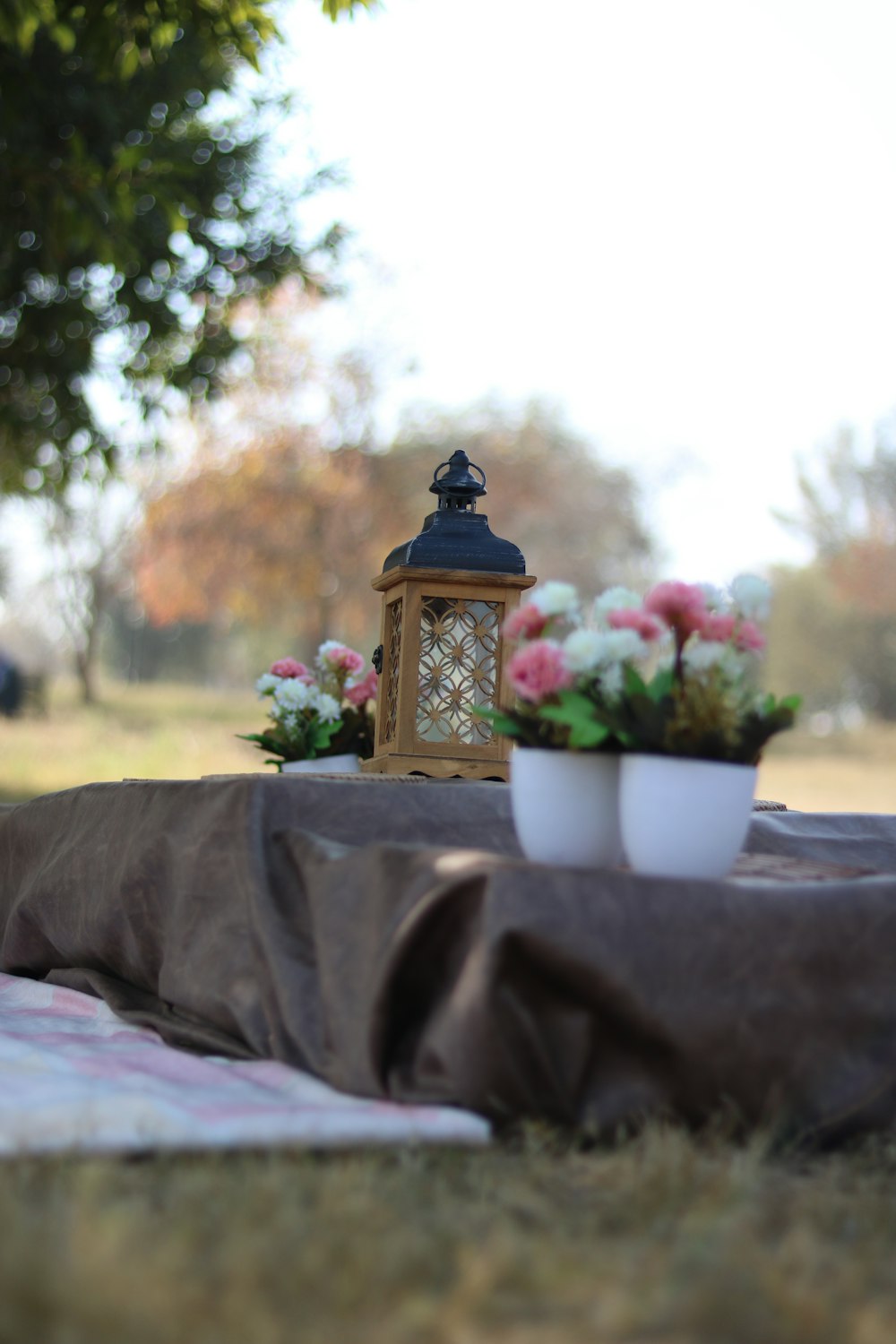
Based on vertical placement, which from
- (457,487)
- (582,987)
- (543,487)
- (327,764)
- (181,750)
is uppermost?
(543,487)

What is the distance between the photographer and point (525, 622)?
2588 millimetres

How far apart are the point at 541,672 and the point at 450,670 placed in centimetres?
101

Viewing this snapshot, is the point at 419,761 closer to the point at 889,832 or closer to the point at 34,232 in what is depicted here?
the point at 889,832

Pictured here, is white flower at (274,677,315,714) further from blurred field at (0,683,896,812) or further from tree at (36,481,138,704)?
tree at (36,481,138,704)

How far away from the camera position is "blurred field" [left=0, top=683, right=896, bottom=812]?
15.5m

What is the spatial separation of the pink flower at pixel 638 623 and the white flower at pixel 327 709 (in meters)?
1.59

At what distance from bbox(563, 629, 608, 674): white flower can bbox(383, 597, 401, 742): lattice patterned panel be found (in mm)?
1095

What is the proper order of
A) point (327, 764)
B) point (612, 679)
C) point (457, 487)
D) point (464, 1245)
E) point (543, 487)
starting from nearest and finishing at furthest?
point (464, 1245) → point (612, 679) → point (457, 487) → point (327, 764) → point (543, 487)

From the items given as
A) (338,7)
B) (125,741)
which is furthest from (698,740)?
(125,741)

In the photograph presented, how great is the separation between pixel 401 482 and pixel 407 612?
2088cm

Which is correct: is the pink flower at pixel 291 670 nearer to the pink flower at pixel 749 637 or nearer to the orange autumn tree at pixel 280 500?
the pink flower at pixel 749 637

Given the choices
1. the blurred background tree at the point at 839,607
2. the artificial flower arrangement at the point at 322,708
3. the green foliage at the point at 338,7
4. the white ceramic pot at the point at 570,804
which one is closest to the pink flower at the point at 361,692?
the artificial flower arrangement at the point at 322,708

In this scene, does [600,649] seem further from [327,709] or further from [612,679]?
[327,709]

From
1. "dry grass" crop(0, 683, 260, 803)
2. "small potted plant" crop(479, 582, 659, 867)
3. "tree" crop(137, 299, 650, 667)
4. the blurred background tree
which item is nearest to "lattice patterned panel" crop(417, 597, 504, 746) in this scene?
"small potted plant" crop(479, 582, 659, 867)
